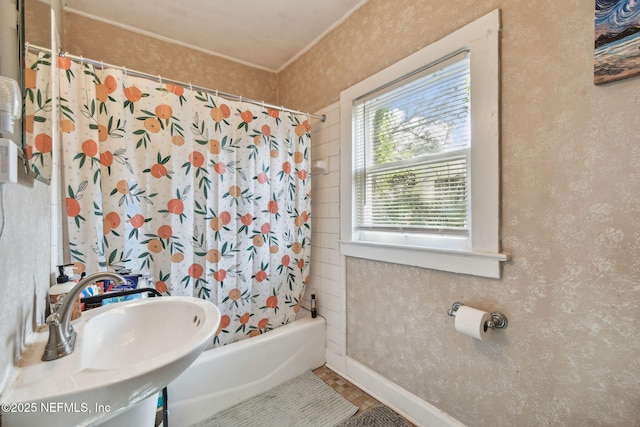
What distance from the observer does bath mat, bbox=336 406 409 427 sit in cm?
152

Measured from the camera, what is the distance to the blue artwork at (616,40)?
882 millimetres

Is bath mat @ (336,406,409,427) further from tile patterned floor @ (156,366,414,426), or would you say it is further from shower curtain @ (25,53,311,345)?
shower curtain @ (25,53,311,345)

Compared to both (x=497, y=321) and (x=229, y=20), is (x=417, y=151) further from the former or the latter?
(x=229, y=20)

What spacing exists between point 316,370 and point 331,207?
1.22 meters

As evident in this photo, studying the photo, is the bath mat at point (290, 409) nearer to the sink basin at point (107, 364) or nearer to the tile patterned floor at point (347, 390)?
the tile patterned floor at point (347, 390)

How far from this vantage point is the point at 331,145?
6.87 feet

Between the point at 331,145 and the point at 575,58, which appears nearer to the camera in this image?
the point at 575,58

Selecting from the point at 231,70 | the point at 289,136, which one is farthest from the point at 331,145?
the point at 231,70

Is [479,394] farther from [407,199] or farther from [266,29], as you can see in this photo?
[266,29]

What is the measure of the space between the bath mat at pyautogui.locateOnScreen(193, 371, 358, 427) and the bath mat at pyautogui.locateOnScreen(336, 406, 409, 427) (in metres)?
0.06

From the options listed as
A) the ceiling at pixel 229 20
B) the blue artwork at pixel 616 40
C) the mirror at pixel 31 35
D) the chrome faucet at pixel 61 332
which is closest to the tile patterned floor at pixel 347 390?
the chrome faucet at pixel 61 332

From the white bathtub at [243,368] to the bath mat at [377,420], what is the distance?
21.6 inches

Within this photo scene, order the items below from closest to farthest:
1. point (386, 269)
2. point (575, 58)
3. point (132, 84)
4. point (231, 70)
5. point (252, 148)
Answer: point (575, 58), point (132, 84), point (386, 269), point (252, 148), point (231, 70)

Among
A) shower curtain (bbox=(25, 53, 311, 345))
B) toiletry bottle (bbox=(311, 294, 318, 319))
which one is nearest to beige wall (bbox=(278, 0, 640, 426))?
toiletry bottle (bbox=(311, 294, 318, 319))
